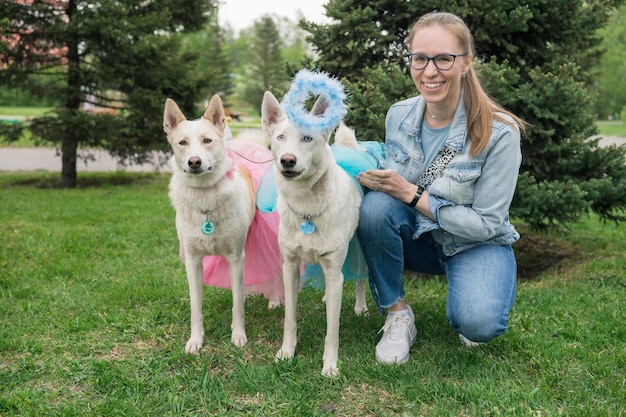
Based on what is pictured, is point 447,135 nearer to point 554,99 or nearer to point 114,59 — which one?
point 554,99

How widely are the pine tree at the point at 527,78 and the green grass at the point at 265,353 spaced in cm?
81

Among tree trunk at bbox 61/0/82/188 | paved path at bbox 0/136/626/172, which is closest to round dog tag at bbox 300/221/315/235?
tree trunk at bbox 61/0/82/188

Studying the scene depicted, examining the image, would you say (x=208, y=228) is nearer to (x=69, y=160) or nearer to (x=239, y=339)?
(x=239, y=339)

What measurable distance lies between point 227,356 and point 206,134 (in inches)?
54.6

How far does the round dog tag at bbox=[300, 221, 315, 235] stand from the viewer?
3.02 meters

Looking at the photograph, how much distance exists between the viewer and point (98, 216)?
7234 millimetres

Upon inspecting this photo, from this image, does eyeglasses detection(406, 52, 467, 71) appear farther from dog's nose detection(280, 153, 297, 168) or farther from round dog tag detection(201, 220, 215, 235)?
round dog tag detection(201, 220, 215, 235)

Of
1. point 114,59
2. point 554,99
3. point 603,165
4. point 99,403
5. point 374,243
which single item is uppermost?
point 114,59

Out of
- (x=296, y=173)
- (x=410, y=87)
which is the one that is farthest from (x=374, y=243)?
(x=410, y=87)

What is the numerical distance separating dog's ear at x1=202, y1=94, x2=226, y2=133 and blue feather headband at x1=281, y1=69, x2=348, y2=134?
740 mm

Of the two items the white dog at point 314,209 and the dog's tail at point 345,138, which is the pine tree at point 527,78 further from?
the white dog at point 314,209

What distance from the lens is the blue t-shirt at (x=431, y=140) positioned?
3.34 metres

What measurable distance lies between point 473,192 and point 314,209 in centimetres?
98

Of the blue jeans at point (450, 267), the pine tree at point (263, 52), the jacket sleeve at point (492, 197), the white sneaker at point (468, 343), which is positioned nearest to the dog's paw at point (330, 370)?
the blue jeans at point (450, 267)
